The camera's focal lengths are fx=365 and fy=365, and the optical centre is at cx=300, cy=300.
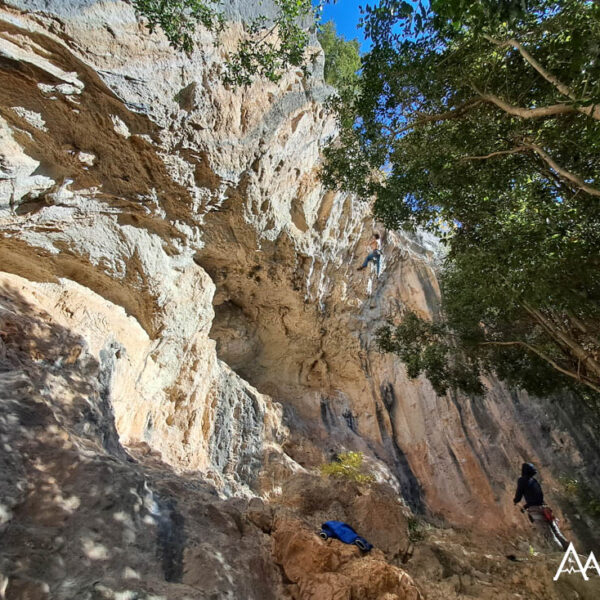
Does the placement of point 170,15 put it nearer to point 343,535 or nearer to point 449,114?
point 449,114

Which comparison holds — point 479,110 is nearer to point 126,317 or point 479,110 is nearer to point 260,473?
point 126,317

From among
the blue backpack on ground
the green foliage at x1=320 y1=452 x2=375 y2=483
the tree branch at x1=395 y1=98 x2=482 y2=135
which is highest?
the tree branch at x1=395 y1=98 x2=482 y2=135

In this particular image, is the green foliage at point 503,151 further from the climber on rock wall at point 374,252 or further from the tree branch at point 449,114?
the climber on rock wall at point 374,252

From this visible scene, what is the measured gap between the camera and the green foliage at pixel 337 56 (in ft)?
54.4

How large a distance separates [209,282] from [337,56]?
1362 cm

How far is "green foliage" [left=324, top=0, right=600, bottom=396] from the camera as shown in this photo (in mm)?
5473

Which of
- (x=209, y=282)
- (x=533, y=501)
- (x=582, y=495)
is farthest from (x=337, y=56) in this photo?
(x=582, y=495)

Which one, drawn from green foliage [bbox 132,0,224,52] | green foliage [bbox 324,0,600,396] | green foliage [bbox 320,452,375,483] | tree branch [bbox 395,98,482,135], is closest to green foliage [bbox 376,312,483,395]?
green foliage [bbox 324,0,600,396]

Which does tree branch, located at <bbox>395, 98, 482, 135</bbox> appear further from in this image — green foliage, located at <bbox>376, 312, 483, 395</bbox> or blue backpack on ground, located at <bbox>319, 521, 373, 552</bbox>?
blue backpack on ground, located at <bbox>319, 521, 373, 552</bbox>

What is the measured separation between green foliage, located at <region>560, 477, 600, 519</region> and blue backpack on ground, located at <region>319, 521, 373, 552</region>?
404 inches

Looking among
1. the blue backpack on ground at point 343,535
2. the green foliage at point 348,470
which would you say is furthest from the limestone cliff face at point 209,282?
the blue backpack on ground at point 343,535

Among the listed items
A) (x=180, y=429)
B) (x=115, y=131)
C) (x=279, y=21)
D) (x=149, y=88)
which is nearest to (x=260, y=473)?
(x=180, y=429)

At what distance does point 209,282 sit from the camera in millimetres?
10844

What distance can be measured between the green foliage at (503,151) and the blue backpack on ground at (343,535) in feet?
16.2
